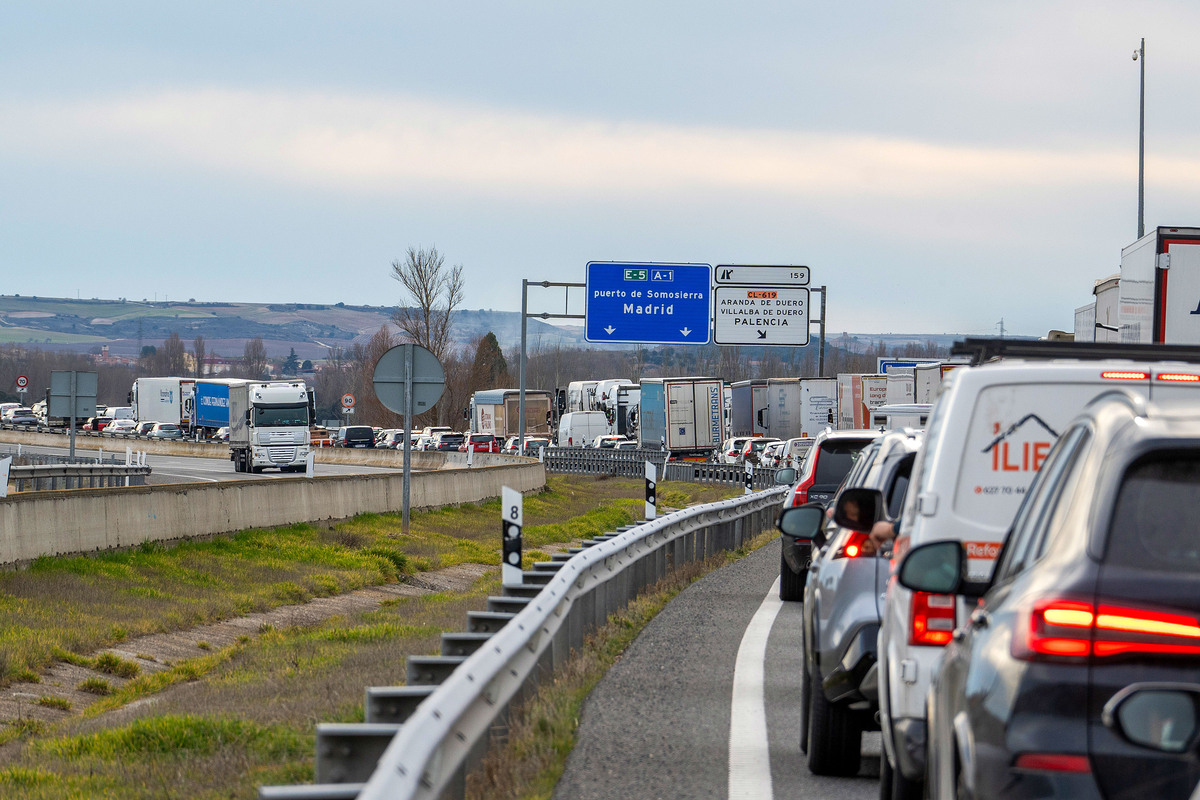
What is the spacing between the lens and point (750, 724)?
8.98 metres

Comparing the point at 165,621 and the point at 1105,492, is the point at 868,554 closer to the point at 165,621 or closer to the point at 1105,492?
the point at 1105,492

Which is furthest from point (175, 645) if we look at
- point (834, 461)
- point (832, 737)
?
point (832, 737)

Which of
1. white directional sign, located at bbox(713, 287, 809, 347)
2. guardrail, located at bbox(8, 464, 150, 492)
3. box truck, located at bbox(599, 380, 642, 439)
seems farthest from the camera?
box truck, located at bbox(599, 380, 642, 439)

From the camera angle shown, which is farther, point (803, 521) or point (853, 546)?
point (803, 521)

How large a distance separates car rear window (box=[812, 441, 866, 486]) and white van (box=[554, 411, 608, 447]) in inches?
2775

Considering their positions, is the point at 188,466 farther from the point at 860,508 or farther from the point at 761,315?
the point at 860,508

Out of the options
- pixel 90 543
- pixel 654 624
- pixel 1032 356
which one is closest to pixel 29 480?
pixel 90 543

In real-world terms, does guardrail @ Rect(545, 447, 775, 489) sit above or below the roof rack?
below

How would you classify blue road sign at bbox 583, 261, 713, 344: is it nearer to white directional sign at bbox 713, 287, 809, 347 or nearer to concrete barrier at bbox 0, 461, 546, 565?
white directional sign at bbox 713, 287, 809, 347

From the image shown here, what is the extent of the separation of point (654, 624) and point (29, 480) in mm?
30515

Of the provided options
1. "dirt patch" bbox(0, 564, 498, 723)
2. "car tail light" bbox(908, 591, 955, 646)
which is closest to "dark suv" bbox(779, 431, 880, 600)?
"dirt patch" bbox(0, 564, 498, 723)

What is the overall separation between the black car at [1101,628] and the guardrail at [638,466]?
158 feet

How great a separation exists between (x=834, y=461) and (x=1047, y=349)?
28.6 ft

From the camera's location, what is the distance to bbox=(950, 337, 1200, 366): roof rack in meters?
7.59
